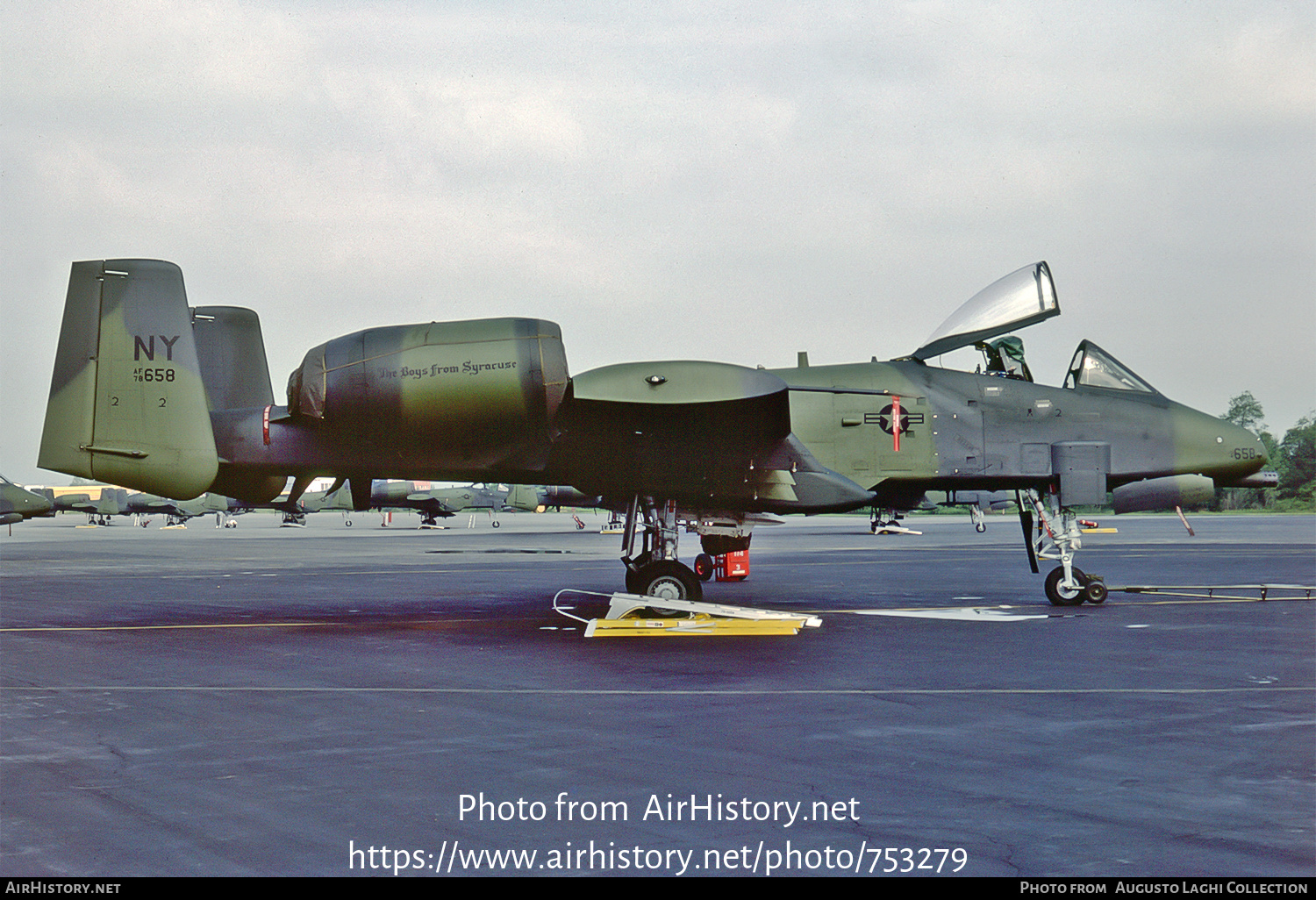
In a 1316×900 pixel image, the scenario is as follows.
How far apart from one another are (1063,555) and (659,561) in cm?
618

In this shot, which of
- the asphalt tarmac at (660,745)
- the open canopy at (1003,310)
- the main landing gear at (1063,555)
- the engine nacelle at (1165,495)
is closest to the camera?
the asphalt tarmac at (660,745)

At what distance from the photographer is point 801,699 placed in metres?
8.88

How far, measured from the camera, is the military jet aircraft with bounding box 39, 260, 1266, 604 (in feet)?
42.4

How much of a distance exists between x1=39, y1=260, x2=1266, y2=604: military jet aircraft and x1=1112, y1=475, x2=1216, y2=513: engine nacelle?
13.8m

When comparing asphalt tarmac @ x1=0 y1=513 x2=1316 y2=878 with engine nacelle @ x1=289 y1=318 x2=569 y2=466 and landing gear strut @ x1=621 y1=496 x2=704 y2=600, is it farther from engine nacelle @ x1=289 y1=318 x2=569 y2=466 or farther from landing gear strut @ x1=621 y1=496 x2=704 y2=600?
engine nacelle @ x1=289 y1=318 x2=569 y2=466

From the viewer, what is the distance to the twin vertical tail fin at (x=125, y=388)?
1350 centimetres

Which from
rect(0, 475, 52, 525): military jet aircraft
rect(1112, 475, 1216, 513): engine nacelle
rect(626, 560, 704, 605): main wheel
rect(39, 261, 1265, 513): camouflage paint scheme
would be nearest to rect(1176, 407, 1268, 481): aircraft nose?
rect(39, 261, 1265, 513): camouflage paint scheme

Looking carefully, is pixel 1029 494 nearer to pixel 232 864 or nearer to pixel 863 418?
pixel 863 418

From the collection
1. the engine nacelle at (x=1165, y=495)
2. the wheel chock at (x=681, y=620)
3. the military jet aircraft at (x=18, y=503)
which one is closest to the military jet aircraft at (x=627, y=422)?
the wheel chock at (x=681, y=620)

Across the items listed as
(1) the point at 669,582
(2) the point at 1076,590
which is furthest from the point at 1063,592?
(1) the point at 669,582

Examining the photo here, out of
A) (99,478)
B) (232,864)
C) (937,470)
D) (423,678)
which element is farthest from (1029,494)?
(232,864)

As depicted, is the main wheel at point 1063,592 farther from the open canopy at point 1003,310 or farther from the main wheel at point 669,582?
the main wheel at point 669,582

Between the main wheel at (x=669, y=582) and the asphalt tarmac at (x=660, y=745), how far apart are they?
1.33m
